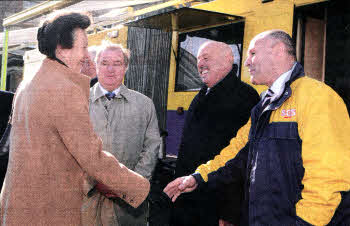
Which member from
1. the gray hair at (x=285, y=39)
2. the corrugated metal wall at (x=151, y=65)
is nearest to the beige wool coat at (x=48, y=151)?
the gray hair at (x=285, y=39)

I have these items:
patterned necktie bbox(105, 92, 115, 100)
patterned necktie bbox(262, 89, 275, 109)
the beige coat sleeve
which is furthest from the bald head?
the beige coat sleeve

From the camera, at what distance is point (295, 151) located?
1.86m

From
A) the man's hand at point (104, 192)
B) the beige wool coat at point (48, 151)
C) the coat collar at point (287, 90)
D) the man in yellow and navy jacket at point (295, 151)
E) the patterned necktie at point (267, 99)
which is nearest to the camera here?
the man in yellow and navy jacket at point (295, 151)

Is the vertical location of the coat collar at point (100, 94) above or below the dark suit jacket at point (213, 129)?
above

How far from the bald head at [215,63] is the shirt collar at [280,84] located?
106 cm

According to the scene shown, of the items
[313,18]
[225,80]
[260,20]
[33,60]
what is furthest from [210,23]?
[33,60]

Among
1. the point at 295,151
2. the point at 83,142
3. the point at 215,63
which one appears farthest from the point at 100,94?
the point at 295,151

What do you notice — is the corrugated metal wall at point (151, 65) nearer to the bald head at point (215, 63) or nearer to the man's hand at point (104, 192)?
the bald head at point (215, 63)

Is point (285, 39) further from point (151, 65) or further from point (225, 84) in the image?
point (151, 65)

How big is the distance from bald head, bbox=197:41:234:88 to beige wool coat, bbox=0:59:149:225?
1.52 metres

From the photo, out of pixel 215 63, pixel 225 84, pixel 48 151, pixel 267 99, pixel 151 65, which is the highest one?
pixel 151 65

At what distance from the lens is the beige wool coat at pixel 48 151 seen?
183 centimetres

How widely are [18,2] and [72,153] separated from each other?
21.9 m

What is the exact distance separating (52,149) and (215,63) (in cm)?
176
